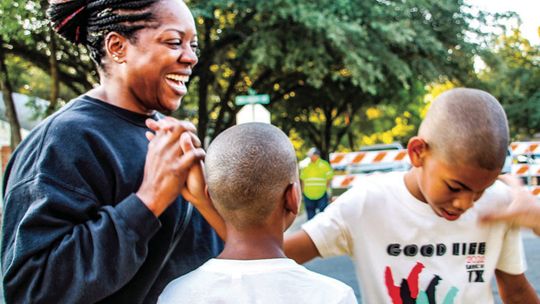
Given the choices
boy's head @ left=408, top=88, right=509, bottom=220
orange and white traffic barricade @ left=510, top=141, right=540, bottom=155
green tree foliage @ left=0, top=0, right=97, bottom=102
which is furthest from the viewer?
orange and white traffic barricade @ left=510, top=141, right=540, bottom=155

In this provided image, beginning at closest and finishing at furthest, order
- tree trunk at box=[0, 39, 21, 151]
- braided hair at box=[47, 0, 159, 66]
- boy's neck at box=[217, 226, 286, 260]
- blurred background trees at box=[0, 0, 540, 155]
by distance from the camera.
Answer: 1. boy's neck at box=[217, 226, 286, 260]
2. braided hair at box=[47, 0, 159, 66]
3. blurred background trees at box=[0, 0, 540, 155]
4. tree trunk at box=[0, 39, 21, 151]

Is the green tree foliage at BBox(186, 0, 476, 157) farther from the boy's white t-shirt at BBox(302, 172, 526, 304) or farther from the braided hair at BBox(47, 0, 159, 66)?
the braided hair at BBox(47, 0, 159, 66)

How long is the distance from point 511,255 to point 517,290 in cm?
14

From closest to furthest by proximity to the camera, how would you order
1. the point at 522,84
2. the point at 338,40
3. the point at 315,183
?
the point at 338,40
the point at 315,183
the point at 522,84

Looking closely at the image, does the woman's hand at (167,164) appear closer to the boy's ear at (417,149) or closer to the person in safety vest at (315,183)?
the boy's ear at (417,149)

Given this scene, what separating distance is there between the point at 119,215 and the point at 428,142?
1.12 meters

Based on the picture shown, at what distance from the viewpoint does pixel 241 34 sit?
14.2m

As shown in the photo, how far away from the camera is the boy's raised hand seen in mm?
2137

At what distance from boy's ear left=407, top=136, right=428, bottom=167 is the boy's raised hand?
0.30 meters

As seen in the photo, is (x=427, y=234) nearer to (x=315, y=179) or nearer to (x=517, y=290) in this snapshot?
(x=517, y=290)

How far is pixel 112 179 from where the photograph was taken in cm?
171

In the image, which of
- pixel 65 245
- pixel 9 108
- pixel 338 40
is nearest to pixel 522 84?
pixel 338 40

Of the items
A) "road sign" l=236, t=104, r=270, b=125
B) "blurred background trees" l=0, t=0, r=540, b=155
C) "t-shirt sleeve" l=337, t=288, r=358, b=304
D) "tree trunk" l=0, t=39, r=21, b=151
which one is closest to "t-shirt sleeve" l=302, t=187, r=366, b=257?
"t-shirt sleeve" l=337, t=288, r=358, b=304

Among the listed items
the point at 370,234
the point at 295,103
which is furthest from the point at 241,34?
the point at 370,234
